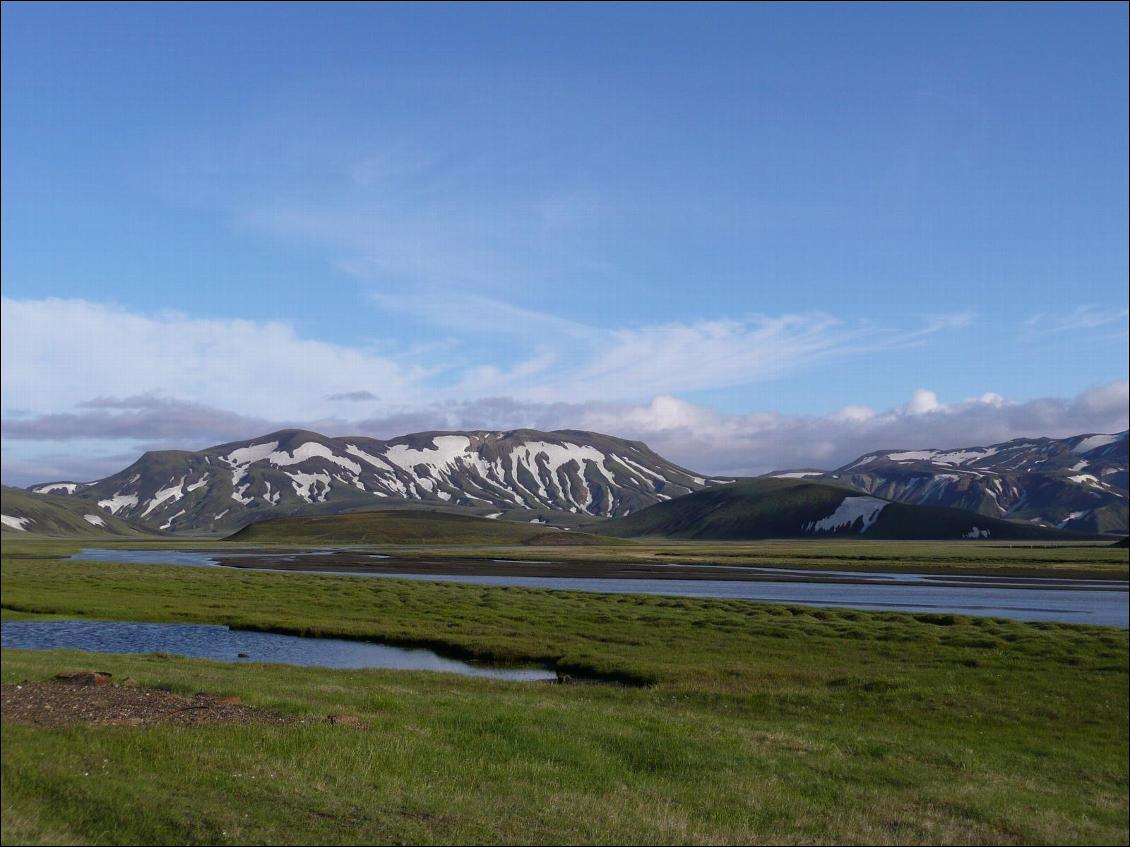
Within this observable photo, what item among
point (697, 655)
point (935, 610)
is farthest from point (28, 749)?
point (935, 610)

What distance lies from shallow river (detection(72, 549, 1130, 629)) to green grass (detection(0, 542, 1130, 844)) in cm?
4109

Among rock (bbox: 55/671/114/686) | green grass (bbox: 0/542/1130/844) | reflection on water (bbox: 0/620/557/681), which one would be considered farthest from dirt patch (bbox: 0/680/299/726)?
reflection on water (bbox: 0/620/557/681)

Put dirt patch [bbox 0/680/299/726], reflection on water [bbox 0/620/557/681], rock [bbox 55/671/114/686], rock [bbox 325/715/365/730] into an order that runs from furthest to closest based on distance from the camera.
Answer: reflection on water [bbox 0/620/557/681] → rock [bbox 325/715/365/730] → rock [bbox 55/671/114/686] → dirt patch [bbox 0/680/299/726]

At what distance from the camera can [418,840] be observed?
13797mm

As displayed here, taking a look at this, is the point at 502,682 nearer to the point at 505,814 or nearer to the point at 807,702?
the point at 807,702

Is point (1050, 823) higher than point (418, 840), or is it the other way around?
point (418, 840)

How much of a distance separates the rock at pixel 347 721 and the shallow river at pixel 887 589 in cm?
7710

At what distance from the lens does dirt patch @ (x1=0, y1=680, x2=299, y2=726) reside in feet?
56.4

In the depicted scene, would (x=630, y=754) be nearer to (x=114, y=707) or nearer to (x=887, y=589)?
(x=114, y=707)

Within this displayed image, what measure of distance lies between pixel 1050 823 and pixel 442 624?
56000 millimetres

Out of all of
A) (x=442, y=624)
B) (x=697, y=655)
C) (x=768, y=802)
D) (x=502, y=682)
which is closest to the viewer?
(x=768, y=802)

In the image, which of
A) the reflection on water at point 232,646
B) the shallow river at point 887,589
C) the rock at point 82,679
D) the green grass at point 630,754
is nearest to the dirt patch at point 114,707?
the rock at point 82,679

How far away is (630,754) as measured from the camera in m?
22.9

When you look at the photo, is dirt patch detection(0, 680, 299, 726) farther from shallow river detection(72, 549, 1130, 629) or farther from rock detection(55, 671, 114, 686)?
shallow river detection(72, 549, 1130, 629)
